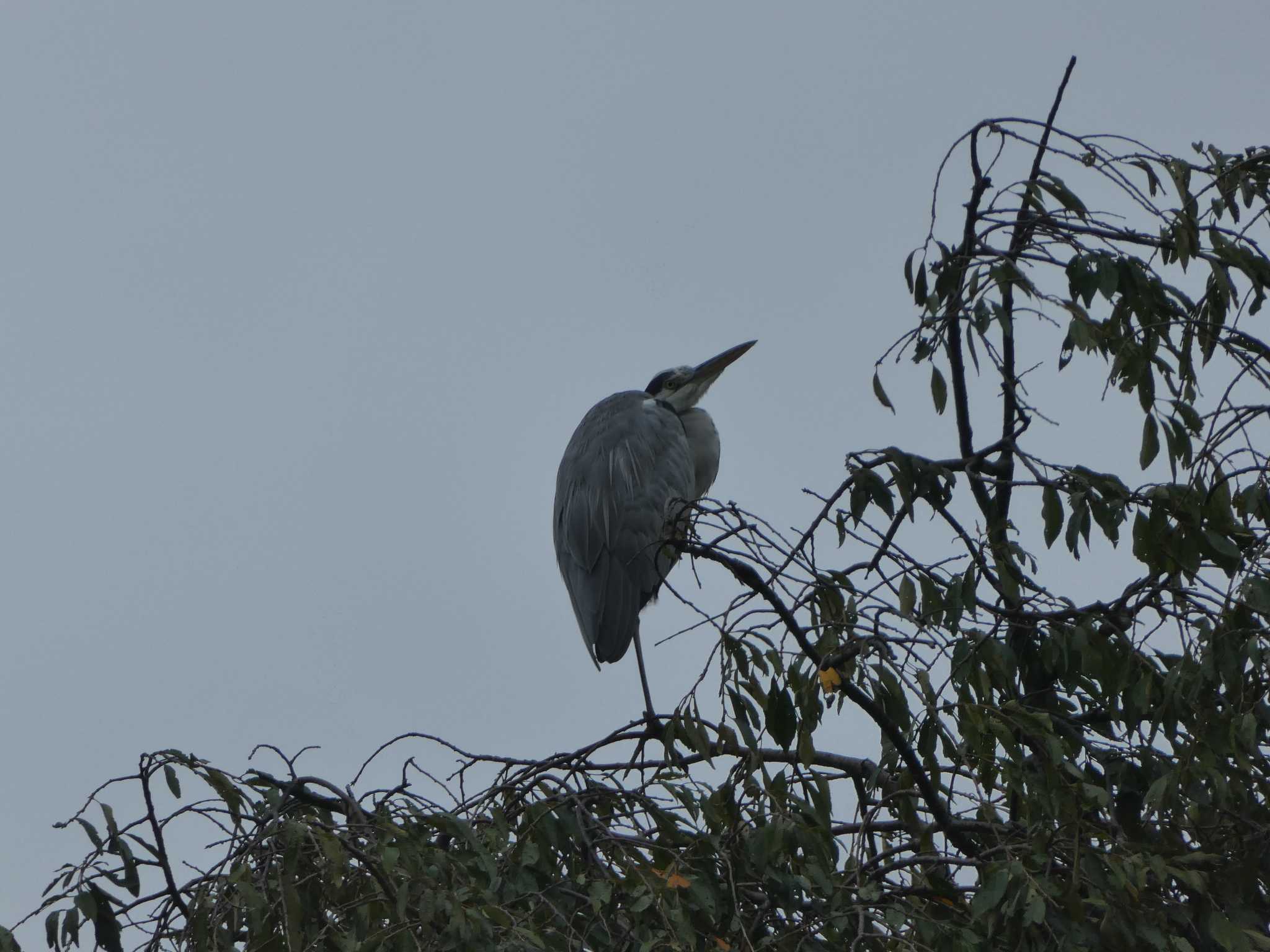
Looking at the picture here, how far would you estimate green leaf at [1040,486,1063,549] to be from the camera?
300 centimetres

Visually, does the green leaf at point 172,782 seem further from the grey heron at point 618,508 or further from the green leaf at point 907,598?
the grey heron at point 618,508

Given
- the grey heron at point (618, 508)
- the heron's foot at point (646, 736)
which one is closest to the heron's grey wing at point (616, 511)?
the grey heron at point (618, 508)

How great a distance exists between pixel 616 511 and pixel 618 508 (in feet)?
0.05

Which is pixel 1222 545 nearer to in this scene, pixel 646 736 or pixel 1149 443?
pixel 1149 443

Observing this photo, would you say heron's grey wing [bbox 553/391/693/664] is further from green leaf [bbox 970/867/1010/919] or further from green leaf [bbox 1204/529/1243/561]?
green leaf [bbox 970/867/1010/919]

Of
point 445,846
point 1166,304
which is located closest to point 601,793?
point 445,846

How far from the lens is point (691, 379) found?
761 centimetres

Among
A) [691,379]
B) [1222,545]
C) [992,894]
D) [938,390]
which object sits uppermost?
[691,379]

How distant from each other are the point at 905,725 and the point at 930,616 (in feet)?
0.97

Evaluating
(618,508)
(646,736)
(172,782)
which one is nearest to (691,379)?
(618,508)

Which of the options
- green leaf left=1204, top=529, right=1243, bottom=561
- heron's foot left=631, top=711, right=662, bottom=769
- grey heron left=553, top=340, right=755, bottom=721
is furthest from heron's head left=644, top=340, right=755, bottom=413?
green leaf left=1204, top=529, right=1243, bottom=561

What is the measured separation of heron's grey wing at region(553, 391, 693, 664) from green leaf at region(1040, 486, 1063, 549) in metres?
2.85

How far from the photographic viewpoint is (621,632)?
5.98 metres

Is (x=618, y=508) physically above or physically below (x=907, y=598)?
above
